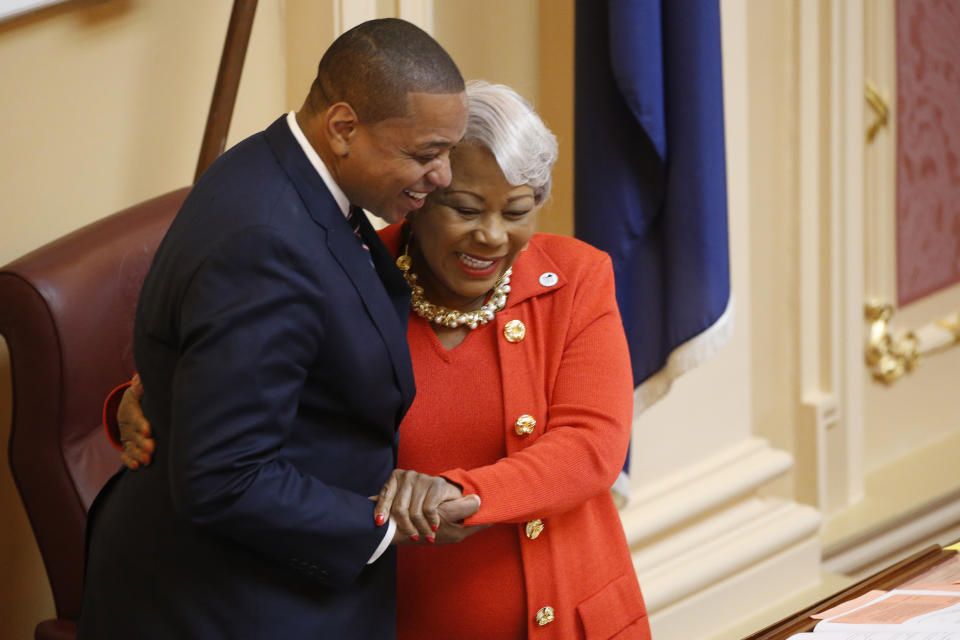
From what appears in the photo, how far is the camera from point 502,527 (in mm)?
1910

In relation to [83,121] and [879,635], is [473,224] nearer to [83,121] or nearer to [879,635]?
[879,635]

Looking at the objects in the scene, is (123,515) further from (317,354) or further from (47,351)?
(47,351)

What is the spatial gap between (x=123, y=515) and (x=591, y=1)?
1.56m

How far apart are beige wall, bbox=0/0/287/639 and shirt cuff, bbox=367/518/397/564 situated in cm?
117

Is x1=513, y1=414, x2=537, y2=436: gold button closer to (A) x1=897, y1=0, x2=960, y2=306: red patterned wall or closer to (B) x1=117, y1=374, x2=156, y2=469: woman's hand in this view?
(B) x1=117, y1=374, x2=156, y2=469: woman's hand

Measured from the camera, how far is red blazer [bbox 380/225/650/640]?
1.83m

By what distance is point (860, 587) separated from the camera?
1.84 metres

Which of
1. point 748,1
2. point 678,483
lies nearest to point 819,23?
point 748,1

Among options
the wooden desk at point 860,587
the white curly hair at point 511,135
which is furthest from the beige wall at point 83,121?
the wooden desk at point 860,587

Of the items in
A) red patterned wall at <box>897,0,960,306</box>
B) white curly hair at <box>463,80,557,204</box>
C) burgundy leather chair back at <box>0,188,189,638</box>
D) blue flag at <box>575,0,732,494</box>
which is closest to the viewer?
white curly hair at <box>463,80,557,204</box>

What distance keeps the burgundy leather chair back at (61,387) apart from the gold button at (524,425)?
0.78 meters

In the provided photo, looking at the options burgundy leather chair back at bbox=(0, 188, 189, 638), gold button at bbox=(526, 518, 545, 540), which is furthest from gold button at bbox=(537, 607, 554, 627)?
burgundy leather chair back at bbox=(0, 188, 189, 638)

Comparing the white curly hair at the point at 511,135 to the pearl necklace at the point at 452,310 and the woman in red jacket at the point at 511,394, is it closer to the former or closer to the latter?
the woman in red jacket at the point at 511,394

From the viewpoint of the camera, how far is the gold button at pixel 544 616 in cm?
187
